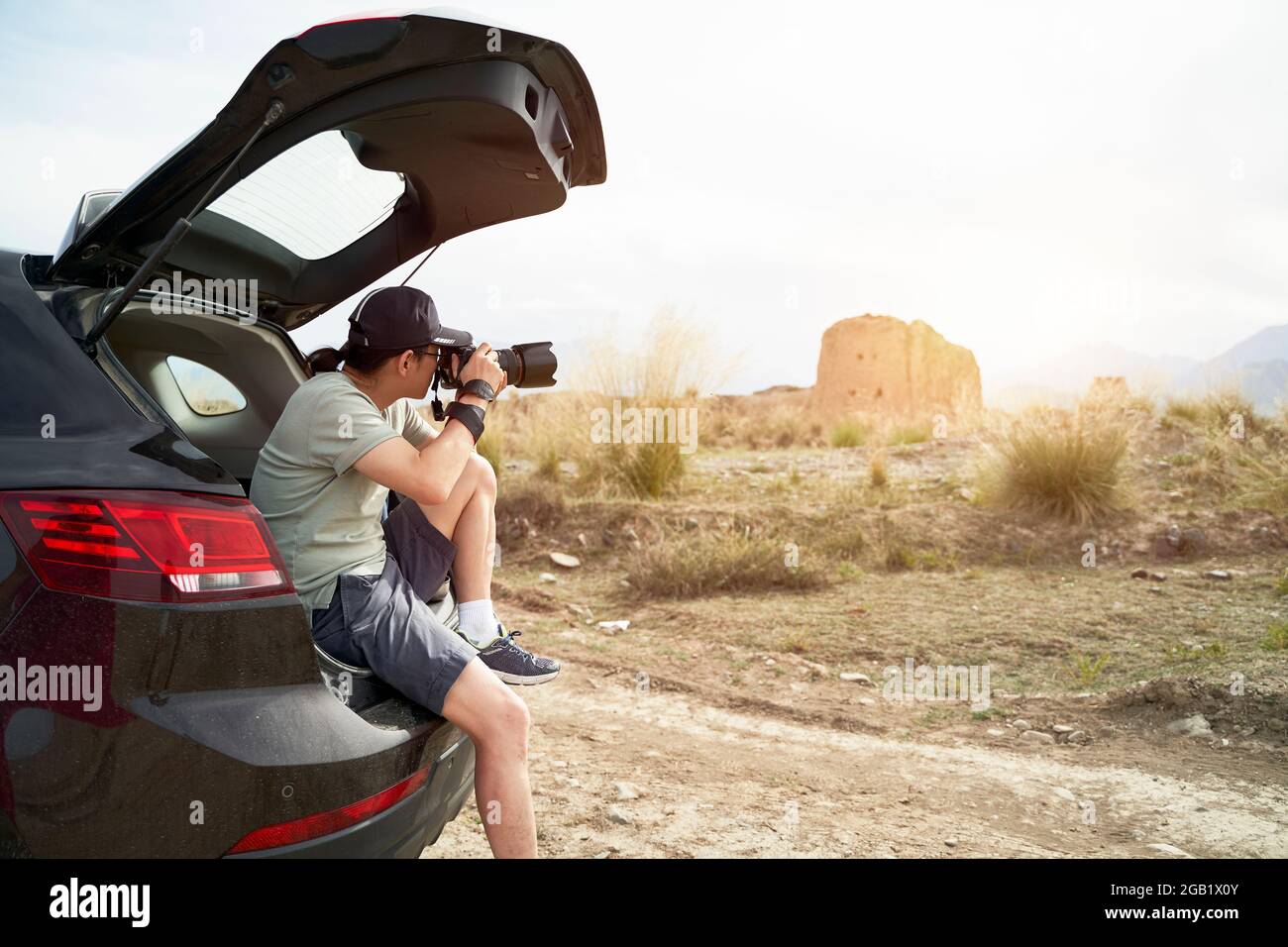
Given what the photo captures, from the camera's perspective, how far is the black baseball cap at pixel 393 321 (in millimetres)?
2748

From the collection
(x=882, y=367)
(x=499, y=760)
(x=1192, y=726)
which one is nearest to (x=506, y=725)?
(x=499, y=760)

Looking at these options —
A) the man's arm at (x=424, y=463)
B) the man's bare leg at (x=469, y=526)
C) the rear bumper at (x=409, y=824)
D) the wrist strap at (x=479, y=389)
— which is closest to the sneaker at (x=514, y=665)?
the man's bare leg at (x=469, y=526)

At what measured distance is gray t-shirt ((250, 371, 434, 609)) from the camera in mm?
2443

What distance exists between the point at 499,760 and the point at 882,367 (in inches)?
1582

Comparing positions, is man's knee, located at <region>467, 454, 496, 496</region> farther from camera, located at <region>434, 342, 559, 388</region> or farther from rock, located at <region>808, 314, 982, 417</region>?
rock, located at <region>808, 314, 982, 417</region>

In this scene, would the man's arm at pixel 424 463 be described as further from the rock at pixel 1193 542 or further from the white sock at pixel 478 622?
the rock at pixel 1193 542

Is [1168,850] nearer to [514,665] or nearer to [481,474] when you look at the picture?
[514,665]

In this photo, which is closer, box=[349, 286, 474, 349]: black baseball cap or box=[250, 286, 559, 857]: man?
box=[250, 286, 559, 857]: man

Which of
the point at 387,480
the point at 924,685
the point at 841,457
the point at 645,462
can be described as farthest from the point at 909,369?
the point at 387,480

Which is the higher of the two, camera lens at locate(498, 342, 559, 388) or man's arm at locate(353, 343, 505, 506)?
camera lens at locate(498, 342, 559, 388)

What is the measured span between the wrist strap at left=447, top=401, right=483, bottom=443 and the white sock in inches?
21.0

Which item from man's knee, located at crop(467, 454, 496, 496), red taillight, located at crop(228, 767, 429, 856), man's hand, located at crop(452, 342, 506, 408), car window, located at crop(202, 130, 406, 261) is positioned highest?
car window, located at crop(202, 130, 406, 261)

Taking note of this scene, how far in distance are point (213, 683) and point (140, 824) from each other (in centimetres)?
26

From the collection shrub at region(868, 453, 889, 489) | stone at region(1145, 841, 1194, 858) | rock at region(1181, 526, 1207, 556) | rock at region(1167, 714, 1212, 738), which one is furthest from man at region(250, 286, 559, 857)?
shrub at region(868, 453, 889, 489)
